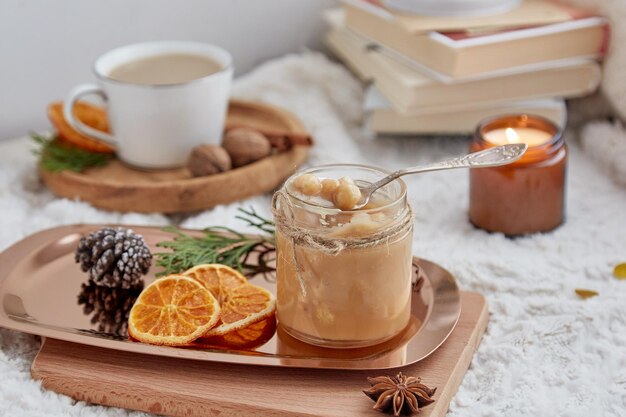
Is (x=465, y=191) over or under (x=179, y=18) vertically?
under

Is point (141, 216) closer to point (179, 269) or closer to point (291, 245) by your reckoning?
point (179, 269)

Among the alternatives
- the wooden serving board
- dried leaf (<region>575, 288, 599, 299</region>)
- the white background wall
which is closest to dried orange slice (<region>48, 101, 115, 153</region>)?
the white background wall

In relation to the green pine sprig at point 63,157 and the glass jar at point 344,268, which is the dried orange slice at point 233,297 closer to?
the glass jar at point 344,268

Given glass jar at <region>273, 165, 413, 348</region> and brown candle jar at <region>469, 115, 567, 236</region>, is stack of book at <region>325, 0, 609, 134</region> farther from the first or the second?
glass jar at <region>273, 165, 413, 348</region>

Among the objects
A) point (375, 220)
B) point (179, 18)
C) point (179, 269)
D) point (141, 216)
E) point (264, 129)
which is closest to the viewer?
point (375, 220)

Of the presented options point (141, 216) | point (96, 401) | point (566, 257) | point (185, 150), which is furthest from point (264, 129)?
point (96, 401)
